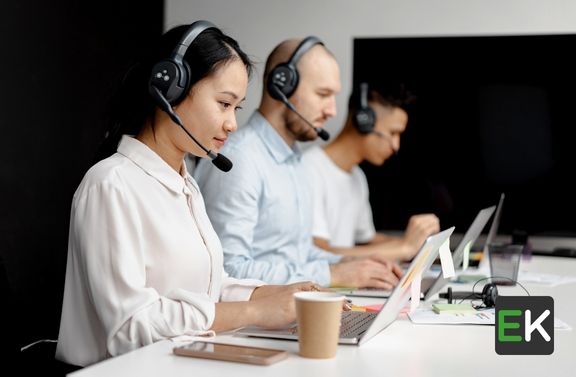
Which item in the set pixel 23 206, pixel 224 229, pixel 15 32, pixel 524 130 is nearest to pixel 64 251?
pixel 23 206

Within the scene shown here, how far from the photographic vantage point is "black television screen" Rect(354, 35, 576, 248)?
3365 mm

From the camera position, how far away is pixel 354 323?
1505mm

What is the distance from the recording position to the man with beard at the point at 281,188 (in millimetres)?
2193

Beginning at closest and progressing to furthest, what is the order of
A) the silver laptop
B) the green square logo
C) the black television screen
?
the green square logo
the silver laptop
the black television screen

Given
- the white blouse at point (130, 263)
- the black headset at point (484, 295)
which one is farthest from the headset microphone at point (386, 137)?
the white blouse at point (130, 263)

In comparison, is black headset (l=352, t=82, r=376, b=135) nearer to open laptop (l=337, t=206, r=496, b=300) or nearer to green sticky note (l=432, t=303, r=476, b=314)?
open laptop (l=337, t=206, r=496, b=300)

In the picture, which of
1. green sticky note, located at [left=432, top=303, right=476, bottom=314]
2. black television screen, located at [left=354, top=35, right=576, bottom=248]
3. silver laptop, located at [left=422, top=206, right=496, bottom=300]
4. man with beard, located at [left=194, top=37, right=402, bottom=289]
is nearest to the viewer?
green sticky note, located at [left=432, top=303, right=476, bottom=314]

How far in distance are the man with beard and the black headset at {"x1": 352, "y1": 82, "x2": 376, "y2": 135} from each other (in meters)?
0.63

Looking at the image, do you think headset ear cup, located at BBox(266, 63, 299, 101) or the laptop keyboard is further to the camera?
headset ear cup, located at BBox(266, 63, 299, 101)

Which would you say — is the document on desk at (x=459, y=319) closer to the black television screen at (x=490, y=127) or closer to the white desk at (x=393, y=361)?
the white desk at (x=393, y=361)

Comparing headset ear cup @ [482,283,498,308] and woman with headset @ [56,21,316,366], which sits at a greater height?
woman with headset @ [56,21,316,366]

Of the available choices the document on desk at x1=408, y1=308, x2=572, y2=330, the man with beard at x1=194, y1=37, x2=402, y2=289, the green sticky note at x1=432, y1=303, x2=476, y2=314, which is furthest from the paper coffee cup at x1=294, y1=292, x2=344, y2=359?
the man with beard at x1=194, y1=37, x2=402, y2=289

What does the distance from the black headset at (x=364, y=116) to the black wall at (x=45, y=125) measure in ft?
3.22

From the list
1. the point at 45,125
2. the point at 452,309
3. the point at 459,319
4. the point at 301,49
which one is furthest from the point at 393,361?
the point at 45,125
